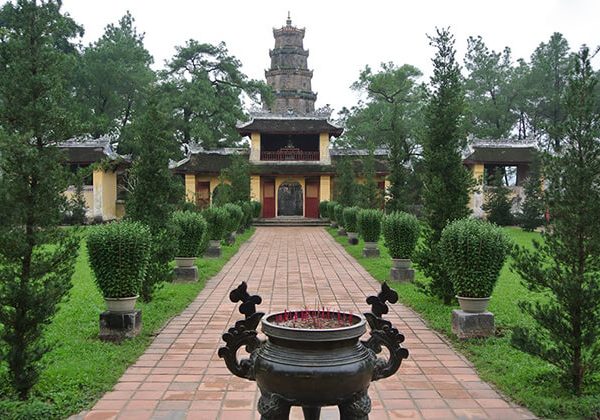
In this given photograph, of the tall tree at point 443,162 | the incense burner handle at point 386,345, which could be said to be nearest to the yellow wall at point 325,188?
the tall tree at point 443,162

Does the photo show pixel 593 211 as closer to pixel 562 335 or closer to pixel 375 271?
pixel 562 335

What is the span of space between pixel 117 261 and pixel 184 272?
527cm

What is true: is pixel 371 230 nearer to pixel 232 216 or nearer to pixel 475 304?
pixel 232 216

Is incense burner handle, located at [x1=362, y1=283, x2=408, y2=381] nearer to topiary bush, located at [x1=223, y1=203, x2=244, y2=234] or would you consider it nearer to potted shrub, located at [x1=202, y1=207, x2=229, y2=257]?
potted shrub, located at [x1=202, y1=207, x2=229, y2=257]

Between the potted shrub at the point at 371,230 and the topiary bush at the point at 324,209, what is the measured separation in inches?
547

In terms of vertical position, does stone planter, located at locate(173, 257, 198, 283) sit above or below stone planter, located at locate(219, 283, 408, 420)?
below

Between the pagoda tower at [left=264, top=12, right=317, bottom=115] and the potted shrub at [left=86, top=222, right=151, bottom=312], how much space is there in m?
35.7

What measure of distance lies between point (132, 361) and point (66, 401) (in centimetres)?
145

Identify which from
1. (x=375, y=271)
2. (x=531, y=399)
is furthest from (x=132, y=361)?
(x=375, y=271)

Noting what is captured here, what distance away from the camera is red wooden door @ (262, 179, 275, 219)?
1395 inches

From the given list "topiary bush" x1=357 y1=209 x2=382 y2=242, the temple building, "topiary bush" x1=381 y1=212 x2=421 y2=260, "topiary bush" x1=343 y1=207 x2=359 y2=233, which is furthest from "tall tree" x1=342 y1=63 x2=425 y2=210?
"topiary bush" x1=381 y1=212 x2=421 y2=260

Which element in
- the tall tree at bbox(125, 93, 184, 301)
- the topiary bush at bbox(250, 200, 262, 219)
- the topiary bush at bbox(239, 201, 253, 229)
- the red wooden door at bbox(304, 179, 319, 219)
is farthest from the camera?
the red wooden door at bbox(304, 179, 319, 219)

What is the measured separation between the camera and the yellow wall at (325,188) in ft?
114

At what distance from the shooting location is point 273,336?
3820mm
